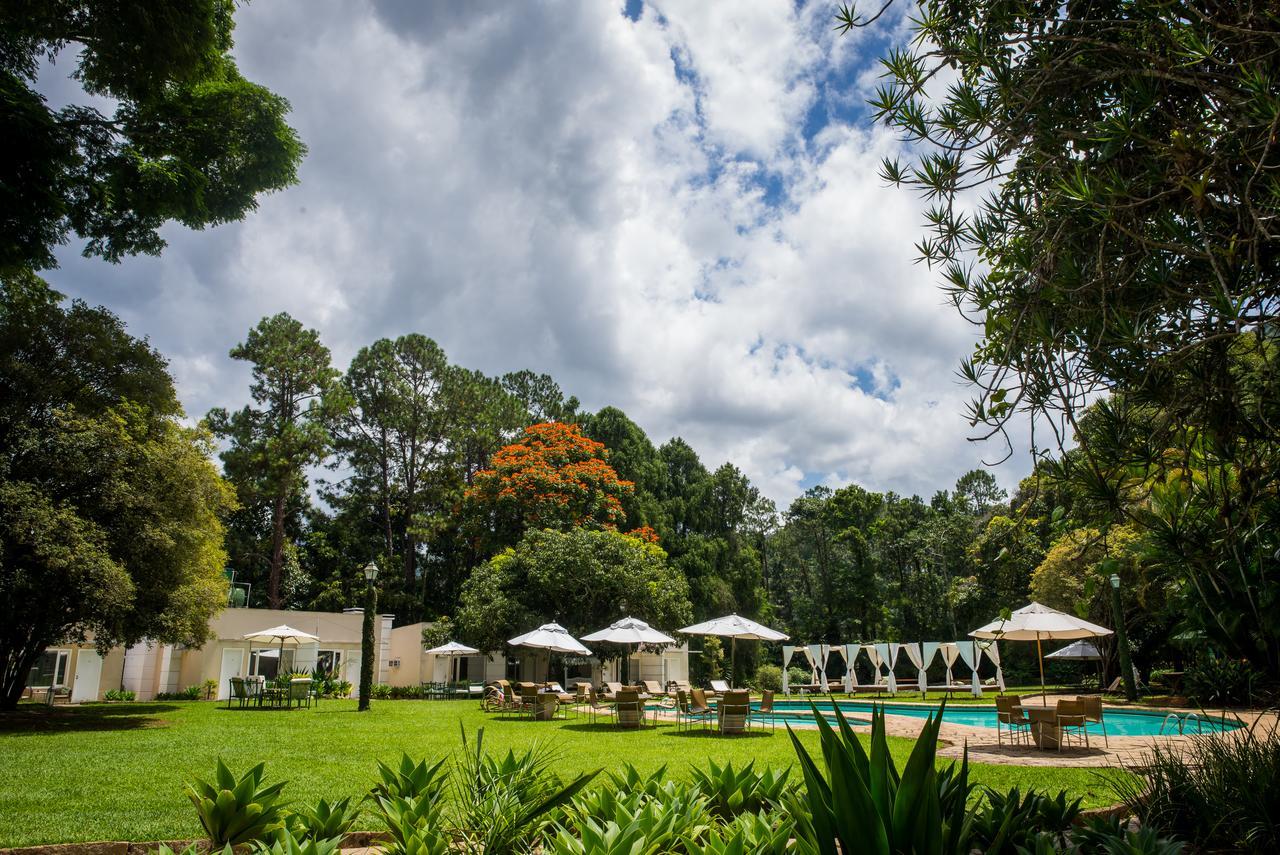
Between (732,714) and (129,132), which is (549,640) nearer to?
(732,714)

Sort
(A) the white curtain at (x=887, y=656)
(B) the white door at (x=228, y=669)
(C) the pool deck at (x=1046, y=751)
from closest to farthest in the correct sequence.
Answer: (C) the pool deck at (x=1046, y=751) → (B) the white door at (x=228, y=669) → (A) the white curtain at (x=887, y=656)

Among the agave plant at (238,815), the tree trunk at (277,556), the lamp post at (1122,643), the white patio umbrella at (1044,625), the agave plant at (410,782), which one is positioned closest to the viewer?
the agave plant at (238,815)

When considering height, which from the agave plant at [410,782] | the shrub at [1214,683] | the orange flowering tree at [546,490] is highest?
the orange flowering tree at [546,490]

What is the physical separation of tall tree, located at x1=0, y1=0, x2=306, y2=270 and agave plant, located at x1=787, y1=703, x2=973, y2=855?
10529 mm

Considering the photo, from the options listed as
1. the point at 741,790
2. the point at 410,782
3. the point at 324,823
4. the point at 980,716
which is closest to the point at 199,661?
the point at 980,716

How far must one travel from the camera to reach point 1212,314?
369cm

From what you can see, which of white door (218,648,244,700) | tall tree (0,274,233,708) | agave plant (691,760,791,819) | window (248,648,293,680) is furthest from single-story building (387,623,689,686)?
agave plant (691,760,791,819)

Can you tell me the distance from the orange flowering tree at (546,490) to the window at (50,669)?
14131mm

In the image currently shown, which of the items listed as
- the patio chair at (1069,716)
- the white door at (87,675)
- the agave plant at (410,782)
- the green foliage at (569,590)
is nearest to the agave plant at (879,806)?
the agave plant at (410,782)

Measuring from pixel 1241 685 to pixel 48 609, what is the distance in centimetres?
2336

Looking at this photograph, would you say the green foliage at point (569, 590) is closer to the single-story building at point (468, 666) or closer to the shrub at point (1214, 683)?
the single-story building at point (468, 666)

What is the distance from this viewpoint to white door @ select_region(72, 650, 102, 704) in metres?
22.0

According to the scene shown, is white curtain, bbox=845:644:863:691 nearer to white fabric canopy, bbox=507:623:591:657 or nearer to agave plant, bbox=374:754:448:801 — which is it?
white fabric canopy, bbox=507:623:591:657

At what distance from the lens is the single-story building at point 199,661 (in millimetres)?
22328
